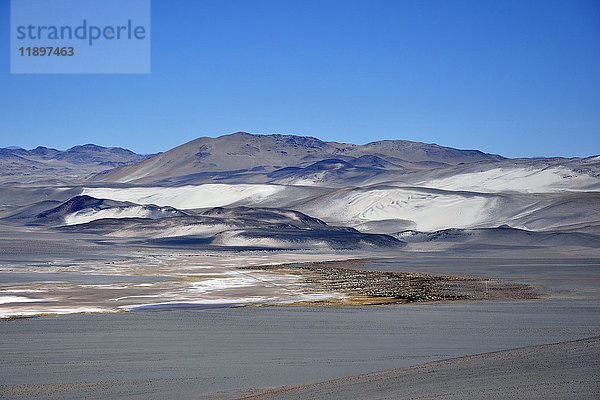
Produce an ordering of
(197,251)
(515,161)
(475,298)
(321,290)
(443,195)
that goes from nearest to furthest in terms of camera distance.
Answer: (475,298), (321,290), (197,251), (443,195), (515,161)

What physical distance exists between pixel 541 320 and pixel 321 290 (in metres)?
9.56

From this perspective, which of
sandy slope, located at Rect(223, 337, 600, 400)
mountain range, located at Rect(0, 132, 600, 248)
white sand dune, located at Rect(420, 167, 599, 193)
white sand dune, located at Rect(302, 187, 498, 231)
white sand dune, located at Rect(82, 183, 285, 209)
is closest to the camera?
sandy slope, located at Rect(223, 337, 600, 400)

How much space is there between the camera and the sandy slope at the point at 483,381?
9.69m

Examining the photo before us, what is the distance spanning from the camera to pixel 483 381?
10430 mm

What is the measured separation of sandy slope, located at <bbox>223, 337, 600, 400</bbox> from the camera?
9688mm

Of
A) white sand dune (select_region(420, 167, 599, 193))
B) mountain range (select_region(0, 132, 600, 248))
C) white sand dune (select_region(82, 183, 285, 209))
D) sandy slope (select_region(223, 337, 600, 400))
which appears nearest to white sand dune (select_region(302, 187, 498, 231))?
mountain range (select_region(0, 132, 600, 248))

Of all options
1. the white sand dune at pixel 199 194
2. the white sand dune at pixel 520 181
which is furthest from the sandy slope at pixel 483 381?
the white sand dune at pixel 199 194

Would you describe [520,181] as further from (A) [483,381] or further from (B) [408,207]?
(A) [483,381]

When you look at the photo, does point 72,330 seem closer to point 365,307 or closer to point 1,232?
point 365,307

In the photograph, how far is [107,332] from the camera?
51.1ft

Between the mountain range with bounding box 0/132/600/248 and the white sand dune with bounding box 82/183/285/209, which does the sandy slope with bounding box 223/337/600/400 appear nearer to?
the mountain range with bounding box 0/132/600/248

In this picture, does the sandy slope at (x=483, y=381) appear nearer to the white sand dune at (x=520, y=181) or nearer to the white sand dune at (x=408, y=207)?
the white sand dune at (x=408, y=207)

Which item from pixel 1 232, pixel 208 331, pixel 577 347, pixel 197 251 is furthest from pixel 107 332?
pixel 1 232

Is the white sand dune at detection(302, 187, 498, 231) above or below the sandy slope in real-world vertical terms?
above
